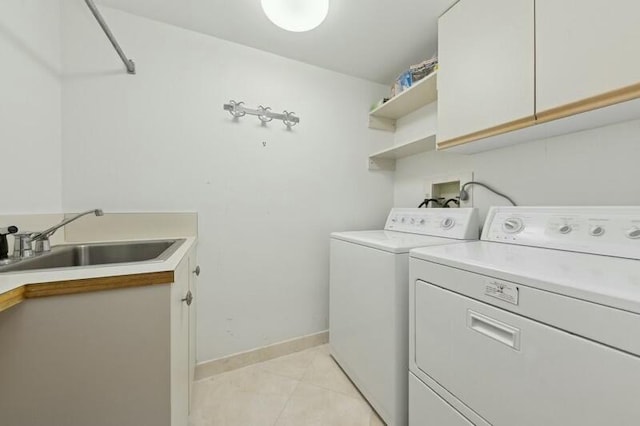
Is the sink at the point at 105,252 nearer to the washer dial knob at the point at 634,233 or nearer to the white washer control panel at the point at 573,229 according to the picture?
the white washer control panel at the point at 573,229

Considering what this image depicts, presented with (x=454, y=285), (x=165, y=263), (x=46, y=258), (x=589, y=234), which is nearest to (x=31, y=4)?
(x=46, y=258)

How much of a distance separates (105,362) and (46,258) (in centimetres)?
75

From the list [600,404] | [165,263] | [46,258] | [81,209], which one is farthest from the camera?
[81,209]

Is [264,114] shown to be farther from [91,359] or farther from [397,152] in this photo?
[91,359]

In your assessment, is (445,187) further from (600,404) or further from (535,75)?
(600,404)

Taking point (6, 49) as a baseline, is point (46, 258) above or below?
below

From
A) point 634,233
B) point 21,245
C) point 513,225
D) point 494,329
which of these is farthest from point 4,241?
point 634,233

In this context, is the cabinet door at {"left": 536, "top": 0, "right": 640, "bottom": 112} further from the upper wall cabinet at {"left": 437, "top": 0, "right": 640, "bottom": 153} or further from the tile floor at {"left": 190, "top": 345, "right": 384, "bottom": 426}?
the tile floor at {"left": 190, "top": 345, "right": 384, "bottom": 426}

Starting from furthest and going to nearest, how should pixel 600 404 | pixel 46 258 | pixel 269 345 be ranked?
1. pixel 269 345
2. pixel 46 258
3. pixel 600 404

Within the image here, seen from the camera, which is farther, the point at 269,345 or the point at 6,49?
the point at 269,345

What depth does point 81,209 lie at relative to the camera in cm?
134

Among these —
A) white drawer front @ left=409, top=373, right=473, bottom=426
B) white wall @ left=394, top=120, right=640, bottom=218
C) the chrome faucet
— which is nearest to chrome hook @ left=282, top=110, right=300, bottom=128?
white wall @ left=394, top=120, right=640, bottom=218

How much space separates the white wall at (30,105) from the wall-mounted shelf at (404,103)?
6.70ft

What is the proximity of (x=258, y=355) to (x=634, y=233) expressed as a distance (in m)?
2.04
